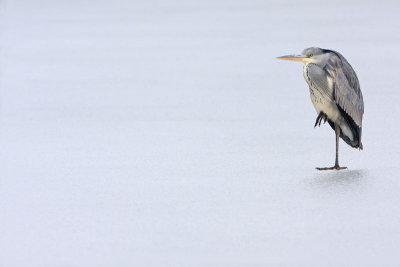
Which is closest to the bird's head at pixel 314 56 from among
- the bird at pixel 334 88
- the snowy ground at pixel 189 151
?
the bird at pixel 334 88

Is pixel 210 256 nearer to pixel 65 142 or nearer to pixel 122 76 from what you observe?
pixel 65 142

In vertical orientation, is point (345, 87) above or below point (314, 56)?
below

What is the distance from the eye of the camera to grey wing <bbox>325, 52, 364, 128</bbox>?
6.26 metres

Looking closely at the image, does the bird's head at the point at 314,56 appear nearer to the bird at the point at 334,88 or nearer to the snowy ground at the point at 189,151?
the bird at the point at 334,88

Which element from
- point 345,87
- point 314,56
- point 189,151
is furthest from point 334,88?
point 189,151

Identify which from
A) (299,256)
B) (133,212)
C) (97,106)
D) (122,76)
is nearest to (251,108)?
(97,106)

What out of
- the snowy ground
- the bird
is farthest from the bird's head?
the snowy ground

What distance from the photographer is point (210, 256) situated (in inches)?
186

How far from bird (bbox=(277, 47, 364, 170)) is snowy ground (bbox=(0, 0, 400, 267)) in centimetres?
26

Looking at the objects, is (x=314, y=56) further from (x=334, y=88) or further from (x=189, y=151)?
(x=189, y=151)

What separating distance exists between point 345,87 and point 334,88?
0.26ft

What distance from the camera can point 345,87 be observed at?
631cm

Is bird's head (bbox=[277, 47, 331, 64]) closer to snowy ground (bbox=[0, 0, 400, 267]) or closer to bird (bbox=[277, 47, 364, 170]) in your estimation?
bird (bbox=[277, 47, 364, 170])

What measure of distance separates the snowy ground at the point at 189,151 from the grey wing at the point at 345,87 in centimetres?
30
